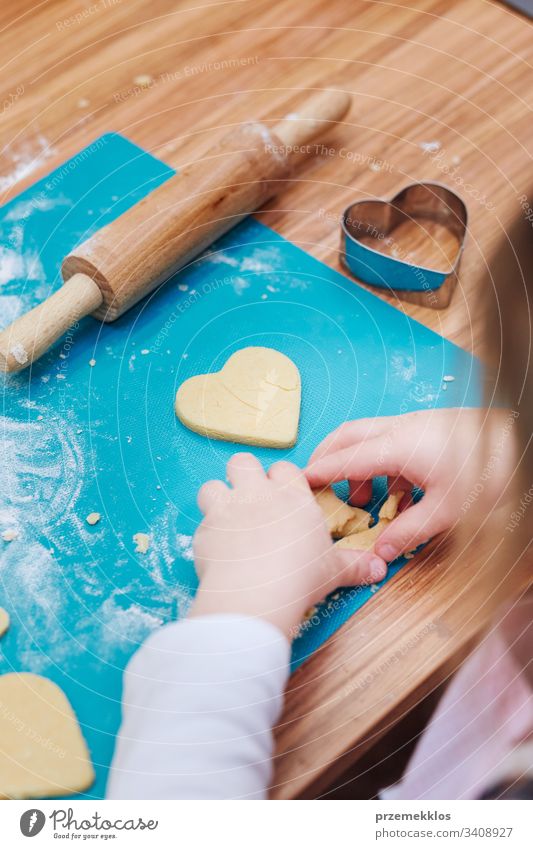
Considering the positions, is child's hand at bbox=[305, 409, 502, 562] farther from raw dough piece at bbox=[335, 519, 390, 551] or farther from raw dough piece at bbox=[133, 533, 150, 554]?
raw dough piece at bbox=[133, 533, 150, 554]

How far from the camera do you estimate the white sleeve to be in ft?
2.00

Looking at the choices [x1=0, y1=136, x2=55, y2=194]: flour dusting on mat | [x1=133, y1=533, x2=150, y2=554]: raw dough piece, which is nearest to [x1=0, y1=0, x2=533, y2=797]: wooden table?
[x1=0, y1=136, x2=55, y2=194]: flour dusting on mat

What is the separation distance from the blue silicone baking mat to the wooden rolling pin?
0.09 feet

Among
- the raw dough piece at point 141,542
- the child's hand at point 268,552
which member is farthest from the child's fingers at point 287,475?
the raw dough piece at point 141,542

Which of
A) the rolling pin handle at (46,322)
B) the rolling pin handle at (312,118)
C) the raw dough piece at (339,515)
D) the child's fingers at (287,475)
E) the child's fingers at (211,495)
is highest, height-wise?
the rolling pin handle at (312,118)

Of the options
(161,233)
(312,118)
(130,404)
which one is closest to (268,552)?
(130,404)

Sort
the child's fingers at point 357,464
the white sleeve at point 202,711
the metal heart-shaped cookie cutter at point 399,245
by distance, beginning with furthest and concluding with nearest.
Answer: the metal heart-shaped cookie cutter at point 399,245 → the child's fingers at point 357,464 → the white sleeve at point 202,711

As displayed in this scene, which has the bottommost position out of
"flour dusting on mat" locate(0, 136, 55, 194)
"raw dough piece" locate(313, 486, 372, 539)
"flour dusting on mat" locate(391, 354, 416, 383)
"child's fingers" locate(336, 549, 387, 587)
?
"child's fingers" locate(336, 549, 387, 587)

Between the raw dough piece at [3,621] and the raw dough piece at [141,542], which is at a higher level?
the raw dough piece at [141,542]

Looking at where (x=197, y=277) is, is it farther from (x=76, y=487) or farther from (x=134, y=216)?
(x=76, y=487)

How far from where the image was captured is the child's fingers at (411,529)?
0.69 m

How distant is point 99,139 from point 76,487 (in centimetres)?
42

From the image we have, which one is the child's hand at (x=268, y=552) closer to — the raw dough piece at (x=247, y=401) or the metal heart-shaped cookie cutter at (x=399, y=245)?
the raw dough piece at (x=247, y=401)
